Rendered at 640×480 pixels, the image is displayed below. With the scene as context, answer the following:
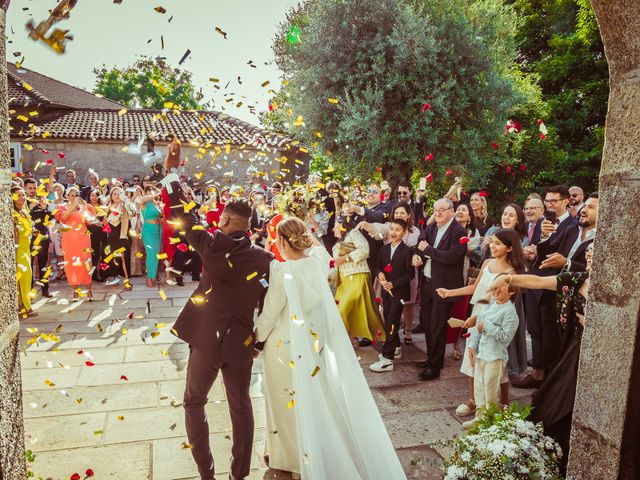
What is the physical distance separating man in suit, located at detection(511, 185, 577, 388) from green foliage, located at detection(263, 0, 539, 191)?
5462mm

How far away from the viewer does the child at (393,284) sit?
5832 mm

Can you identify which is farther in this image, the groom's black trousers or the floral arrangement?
the groom's black trousers

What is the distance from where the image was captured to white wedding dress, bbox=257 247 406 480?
3.39 meters

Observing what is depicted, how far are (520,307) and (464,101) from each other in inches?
287

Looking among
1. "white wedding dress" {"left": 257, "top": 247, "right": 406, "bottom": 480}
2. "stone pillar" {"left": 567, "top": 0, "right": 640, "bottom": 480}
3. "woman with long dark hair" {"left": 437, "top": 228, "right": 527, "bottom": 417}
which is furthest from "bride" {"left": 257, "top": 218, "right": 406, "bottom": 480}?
"stone pillar" {"left": 567, "top": 0, "right": 640, "bottom": 480}

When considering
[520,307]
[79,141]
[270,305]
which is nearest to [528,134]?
[520,307]

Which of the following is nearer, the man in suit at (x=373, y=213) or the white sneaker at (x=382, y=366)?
the white sneaker at (x=382, y=366)

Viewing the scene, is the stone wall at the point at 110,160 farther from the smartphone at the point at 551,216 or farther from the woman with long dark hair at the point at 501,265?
the woman with long dark hair at the point at 501,265

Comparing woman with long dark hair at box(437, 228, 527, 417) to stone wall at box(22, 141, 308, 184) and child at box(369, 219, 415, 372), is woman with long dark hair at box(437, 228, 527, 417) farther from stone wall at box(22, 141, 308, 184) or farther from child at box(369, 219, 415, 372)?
stone wall at box(22, 141, 308, 184)

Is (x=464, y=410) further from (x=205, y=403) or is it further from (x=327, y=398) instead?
(x=205, y=403)

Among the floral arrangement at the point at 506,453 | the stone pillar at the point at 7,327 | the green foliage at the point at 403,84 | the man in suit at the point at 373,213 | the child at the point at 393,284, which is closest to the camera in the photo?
the stone pillar at the point at 7,327

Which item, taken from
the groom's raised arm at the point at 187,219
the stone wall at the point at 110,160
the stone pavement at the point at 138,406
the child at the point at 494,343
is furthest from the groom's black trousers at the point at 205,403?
the stone wall at the point at 110,160

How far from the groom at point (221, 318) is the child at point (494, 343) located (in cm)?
215

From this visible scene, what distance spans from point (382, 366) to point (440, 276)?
4.20 ft
